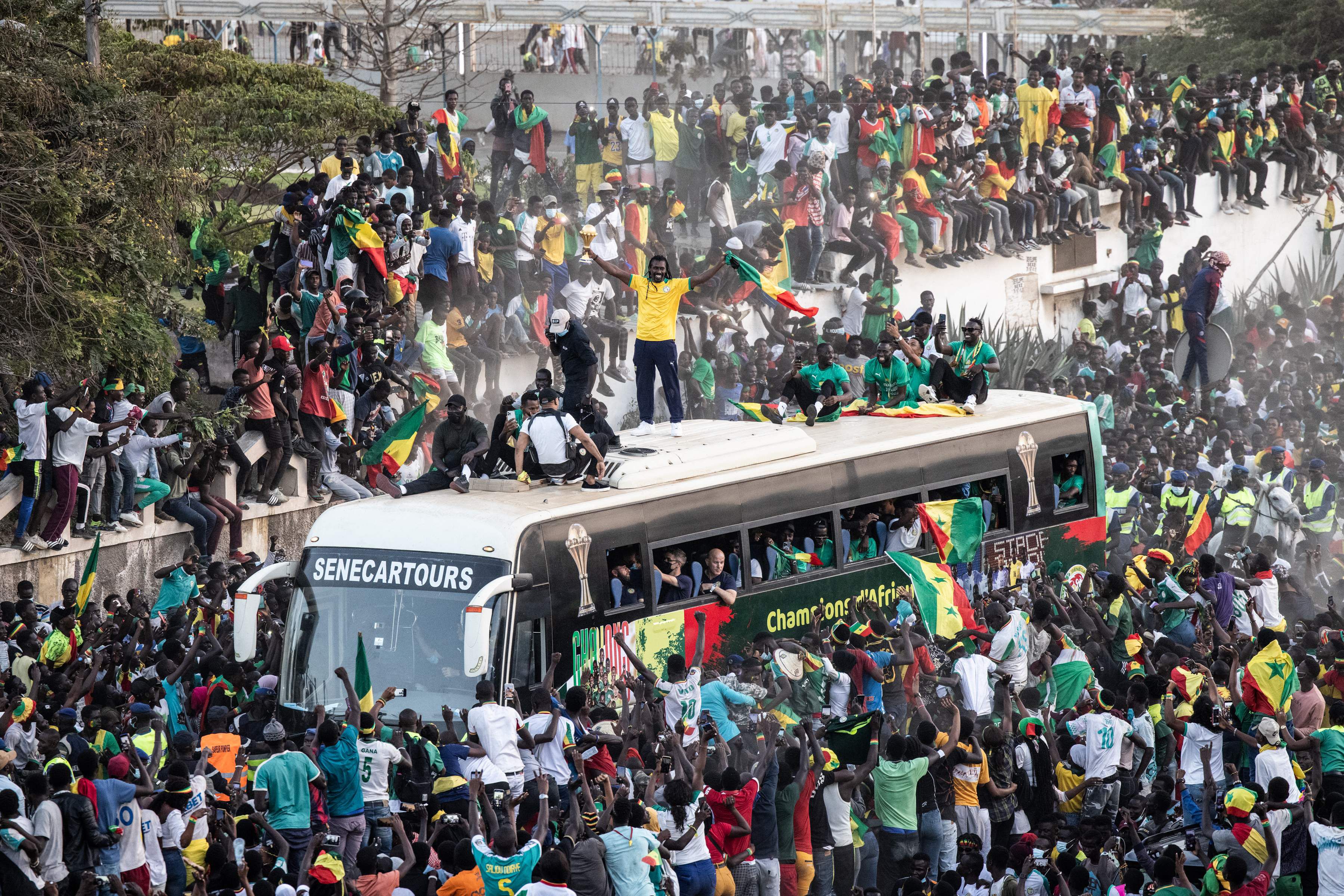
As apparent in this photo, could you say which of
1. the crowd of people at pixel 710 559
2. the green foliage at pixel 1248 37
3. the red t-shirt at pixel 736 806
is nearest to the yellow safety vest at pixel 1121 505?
the crowd of people at pixel 710 559

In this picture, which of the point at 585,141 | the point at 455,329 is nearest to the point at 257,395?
the point at 455,329

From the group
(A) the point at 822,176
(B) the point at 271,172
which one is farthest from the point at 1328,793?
(B) the point at 271,172

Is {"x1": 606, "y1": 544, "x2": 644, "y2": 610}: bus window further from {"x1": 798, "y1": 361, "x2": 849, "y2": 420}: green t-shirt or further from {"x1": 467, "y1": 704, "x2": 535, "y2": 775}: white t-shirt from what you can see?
{"x1": 798, "y1": 361, "x2": 849, "y2": 420}: green t-shirt

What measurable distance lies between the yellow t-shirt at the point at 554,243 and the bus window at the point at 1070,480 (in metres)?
6.91

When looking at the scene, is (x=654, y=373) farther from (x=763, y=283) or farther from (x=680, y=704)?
(x=680, y=704)

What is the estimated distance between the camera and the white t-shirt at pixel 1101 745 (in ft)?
34.5

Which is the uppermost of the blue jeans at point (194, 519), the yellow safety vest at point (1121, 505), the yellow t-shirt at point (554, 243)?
the yellow t-shirt at point (554, 243)

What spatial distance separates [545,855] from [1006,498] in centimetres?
775

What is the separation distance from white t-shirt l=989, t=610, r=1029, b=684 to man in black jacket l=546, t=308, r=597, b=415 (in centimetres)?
335

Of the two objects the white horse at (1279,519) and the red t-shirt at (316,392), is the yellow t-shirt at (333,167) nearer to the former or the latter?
the red t-shirt at (316,392)

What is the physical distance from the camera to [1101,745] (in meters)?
10.5

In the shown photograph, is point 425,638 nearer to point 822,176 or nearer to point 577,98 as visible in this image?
point 822,176

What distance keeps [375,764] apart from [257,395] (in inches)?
278

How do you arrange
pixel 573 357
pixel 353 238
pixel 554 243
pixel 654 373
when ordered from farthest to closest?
pixel 554 243 < pixel 353 238 < pixel 654 373 < pixel 573 357
